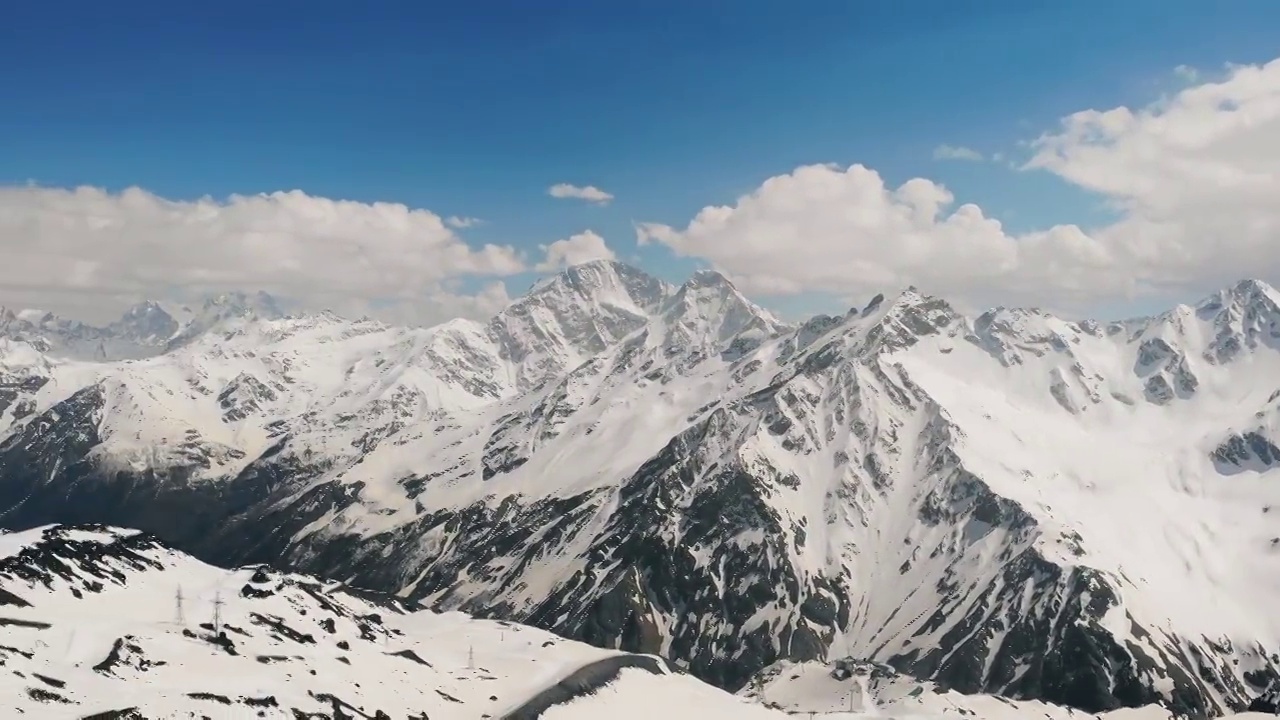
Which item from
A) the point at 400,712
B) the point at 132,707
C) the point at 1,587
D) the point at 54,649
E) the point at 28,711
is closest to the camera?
the point at 28,711

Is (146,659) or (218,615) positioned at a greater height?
(218,615)

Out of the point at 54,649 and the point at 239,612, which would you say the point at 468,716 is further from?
the point at 54,649

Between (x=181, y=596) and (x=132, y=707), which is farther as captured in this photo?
(x=181, y=596)

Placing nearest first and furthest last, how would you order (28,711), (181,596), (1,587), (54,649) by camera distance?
(28,711) → (54,649) → (1,587) → (181,596)

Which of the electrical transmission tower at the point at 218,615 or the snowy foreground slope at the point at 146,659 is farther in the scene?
the electrical transmission tower at the point at 218,615

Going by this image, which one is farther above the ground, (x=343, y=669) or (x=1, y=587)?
(x=1, y=587)

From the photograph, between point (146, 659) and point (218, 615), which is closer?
point (146, 659)

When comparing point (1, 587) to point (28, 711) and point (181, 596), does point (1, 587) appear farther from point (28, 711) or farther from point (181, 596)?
point (28, 711)

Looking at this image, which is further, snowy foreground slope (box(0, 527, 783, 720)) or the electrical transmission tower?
the electrical transmission tower

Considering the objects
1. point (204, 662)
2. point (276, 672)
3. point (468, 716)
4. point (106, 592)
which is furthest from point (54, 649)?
point (468, 716)

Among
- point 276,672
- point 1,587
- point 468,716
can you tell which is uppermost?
point 1,587
